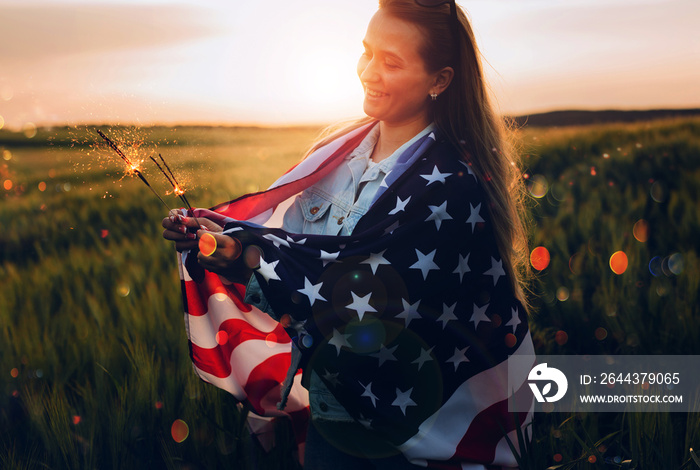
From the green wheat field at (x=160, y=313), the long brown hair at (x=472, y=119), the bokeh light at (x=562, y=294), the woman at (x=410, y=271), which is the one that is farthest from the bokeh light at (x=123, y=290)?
the bokeh light at (x=562, y=294)

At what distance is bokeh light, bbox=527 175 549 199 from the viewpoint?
5426mm

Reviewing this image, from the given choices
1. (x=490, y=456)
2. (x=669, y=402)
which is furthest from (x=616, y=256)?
(x=490, y=456)

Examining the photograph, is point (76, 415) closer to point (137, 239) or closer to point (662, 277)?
point (137, 239)

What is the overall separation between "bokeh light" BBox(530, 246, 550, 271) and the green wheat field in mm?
52

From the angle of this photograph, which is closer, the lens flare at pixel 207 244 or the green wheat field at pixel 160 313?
the lens flare at pixel 207 244

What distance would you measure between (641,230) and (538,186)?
75.0 inches

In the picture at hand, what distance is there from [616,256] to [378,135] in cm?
242

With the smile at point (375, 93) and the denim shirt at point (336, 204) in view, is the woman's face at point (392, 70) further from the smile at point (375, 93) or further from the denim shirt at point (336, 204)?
the denim shirt at point (336, 204)

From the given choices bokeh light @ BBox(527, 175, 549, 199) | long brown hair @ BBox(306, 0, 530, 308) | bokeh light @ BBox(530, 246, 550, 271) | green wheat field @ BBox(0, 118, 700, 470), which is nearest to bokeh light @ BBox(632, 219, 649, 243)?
green wheat field @ BBox(0, 118, 700, 470)

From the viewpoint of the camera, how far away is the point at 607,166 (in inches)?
255

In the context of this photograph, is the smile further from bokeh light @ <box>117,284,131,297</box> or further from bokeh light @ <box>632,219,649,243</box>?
bokeh light @ <box>632,219,649,243</box>

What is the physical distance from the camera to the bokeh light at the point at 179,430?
208cm

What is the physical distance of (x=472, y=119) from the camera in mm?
1725

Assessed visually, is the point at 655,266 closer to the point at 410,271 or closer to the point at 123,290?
the point at 410,271
